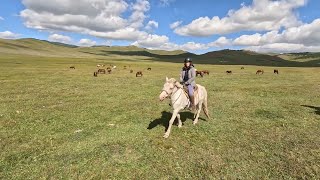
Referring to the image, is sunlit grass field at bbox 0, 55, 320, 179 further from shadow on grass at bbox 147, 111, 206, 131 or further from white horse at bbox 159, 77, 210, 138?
white horse at bbox 159, 77, 210, 138

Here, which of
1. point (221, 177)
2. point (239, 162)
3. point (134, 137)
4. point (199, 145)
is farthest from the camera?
point (134, 137)

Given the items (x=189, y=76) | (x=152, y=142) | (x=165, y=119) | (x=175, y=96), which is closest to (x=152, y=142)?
(x=152, y=142)

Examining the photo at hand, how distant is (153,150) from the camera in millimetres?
12227

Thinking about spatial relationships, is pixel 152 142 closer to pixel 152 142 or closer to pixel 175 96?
pixel 152 142

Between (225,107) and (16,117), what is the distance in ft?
49.4

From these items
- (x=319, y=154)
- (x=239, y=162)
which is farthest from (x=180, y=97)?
(x=319, y=154)

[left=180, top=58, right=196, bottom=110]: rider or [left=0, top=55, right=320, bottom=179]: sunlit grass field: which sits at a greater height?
[left=180, top=58, right=196, bottom=110]: rider

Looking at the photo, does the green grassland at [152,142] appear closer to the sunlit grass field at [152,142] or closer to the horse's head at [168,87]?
the sunlit grass field at [152,142]

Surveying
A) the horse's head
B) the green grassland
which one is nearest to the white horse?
the horse's head

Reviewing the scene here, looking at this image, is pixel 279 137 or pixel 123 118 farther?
pixel 123 118

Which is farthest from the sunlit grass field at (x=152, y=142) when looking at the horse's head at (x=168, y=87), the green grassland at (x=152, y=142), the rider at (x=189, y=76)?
the horse's head at (x=168, y=87)

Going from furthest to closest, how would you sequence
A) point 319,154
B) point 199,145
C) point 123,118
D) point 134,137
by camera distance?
point 123,118 < point 134,137 < point 199,145 < point 319,154

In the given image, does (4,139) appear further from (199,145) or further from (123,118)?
(199,145)

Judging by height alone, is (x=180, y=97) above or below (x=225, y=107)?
above
